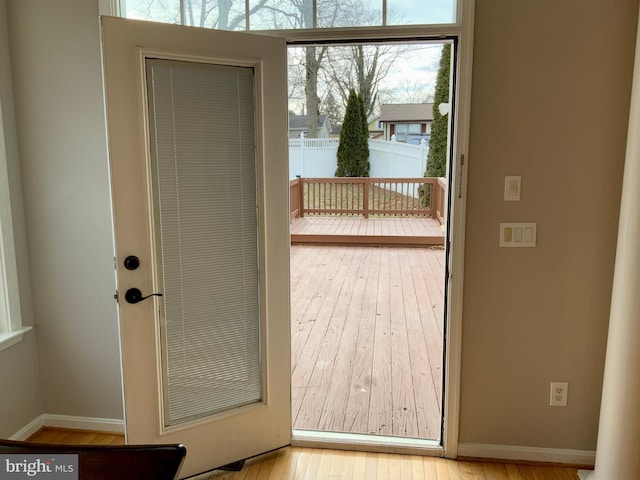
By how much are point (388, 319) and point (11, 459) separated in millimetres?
3593

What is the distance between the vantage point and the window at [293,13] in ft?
6.91

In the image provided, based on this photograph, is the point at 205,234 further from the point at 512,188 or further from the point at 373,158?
the point at 373,158

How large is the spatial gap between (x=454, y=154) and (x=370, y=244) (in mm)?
5592

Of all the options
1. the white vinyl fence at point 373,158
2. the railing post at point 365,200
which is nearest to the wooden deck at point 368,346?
the railing post at point 365,200

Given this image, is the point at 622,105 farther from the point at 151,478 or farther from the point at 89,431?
the point at 89,431

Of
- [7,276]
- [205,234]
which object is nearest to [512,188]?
[205,234]

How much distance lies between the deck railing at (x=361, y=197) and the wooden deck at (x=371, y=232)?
28 centimetres

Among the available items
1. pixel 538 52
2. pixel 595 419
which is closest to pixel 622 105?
pixel 538 52

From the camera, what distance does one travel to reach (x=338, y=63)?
890cm

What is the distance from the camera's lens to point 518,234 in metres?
2.14

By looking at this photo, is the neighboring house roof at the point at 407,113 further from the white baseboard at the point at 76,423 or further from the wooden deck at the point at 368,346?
the white baseboard at the point at 76,423

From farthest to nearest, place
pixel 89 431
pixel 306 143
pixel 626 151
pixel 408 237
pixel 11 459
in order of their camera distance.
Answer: pixel 306 143, pixel 408 237, pixel 89 431, pixel 626 151, pixel 11 459

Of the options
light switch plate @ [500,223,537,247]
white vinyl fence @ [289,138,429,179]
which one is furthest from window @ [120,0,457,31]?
white vinyl fence @ [289,138,429,179]

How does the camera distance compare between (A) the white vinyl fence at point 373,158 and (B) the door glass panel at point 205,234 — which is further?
(A) the white vinyl fence at point 373,158
